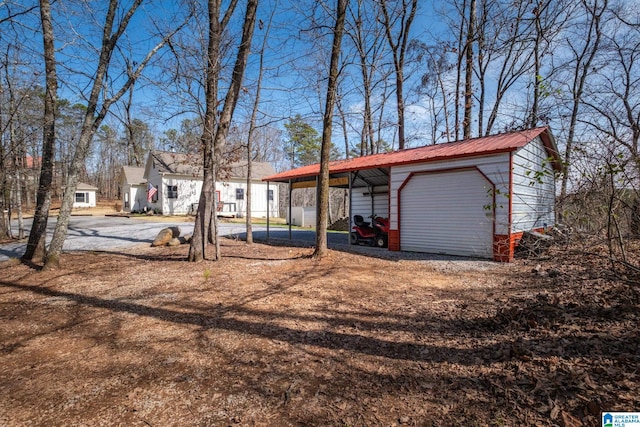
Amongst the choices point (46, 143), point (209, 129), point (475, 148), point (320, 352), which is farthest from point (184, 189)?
point (320, 352)

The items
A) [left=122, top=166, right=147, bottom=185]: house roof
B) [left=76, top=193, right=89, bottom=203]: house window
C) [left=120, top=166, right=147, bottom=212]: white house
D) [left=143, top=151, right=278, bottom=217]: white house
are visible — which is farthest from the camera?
[left=76, top=193, right=89, bottom=203]: house window

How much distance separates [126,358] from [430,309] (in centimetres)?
350

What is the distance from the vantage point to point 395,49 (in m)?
17.0

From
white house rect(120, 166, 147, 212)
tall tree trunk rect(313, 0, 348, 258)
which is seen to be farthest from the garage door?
white house rect(120, 166, 147, 212)

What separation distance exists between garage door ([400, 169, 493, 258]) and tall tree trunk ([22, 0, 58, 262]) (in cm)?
891

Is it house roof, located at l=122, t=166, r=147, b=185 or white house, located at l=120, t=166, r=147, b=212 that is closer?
white house, located at l=120, t=166, r=147, b=212

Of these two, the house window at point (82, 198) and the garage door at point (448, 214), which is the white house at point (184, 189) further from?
the garage door at point (448, 214)

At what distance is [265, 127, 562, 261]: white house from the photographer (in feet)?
23.9

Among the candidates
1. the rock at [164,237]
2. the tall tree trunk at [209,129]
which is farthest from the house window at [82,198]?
the tall tree trunk at [209,129]

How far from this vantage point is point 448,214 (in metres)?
8.43

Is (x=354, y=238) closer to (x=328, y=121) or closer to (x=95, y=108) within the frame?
(x=328, y=121)

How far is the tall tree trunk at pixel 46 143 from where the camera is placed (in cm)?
671

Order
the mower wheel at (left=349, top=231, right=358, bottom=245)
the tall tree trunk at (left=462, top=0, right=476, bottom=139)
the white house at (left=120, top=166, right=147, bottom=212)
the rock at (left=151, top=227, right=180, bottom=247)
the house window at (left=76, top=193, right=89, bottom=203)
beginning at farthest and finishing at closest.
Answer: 1. the house window at (left=76, top=193, right=89, bottom=203)
2. the white house at (left=120, top=166, right=147, bottom=212)
3. the tall tree trunk at (left=462, top=0, right=476, bottom=139)
4. the mower wheel at (left=349, top=231, right=358, bottom=245)
5. the rock at (left=151, top=227, right=180, bottom=247)

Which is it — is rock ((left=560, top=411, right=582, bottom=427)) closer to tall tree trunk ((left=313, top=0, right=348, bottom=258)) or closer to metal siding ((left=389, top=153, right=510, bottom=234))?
metal siding ((left=389, top=153, right=510, bottom=234))
